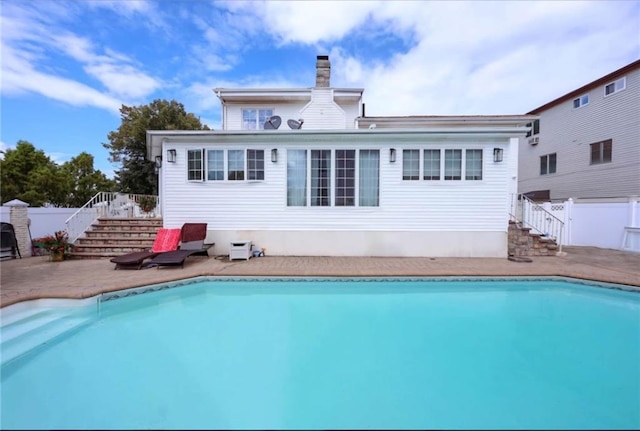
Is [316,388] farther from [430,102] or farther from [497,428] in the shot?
[430,102]

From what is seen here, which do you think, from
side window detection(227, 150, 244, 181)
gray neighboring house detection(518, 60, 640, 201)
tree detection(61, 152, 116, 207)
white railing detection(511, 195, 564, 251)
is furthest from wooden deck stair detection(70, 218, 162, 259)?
gray neighboring house detection(518, 60, 640, 201)

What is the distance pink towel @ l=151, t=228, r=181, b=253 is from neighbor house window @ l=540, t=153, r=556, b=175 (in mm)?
22303

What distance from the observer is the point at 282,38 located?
1559 cm

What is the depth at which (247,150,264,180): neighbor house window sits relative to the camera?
948cm

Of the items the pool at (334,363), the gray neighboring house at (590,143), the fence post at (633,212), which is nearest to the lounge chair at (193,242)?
the pool at (334,363)

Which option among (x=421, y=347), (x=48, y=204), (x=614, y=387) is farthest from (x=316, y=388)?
(x=48, y=204)

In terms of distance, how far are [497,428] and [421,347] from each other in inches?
67.0

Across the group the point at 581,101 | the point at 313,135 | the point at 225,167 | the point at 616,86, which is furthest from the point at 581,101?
the point at 225,167

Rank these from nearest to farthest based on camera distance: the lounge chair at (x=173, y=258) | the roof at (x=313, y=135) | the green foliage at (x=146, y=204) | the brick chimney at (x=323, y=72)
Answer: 1. the lounge chair at (x=173, y=258)
2. the roof at (x=313, y=135)
3. the brick chimney at (x=323, y=72)
4. the green foliage at (x=146, y=204)

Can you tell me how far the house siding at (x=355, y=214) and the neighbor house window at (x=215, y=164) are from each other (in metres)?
0.20

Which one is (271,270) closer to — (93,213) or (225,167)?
(225,167)

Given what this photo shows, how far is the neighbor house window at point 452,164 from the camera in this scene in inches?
362

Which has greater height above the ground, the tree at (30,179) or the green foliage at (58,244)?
the tree at (30,179)

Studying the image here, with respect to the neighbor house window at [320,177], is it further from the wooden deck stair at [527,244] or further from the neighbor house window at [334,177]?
the wooden deck stair at [527,244]
